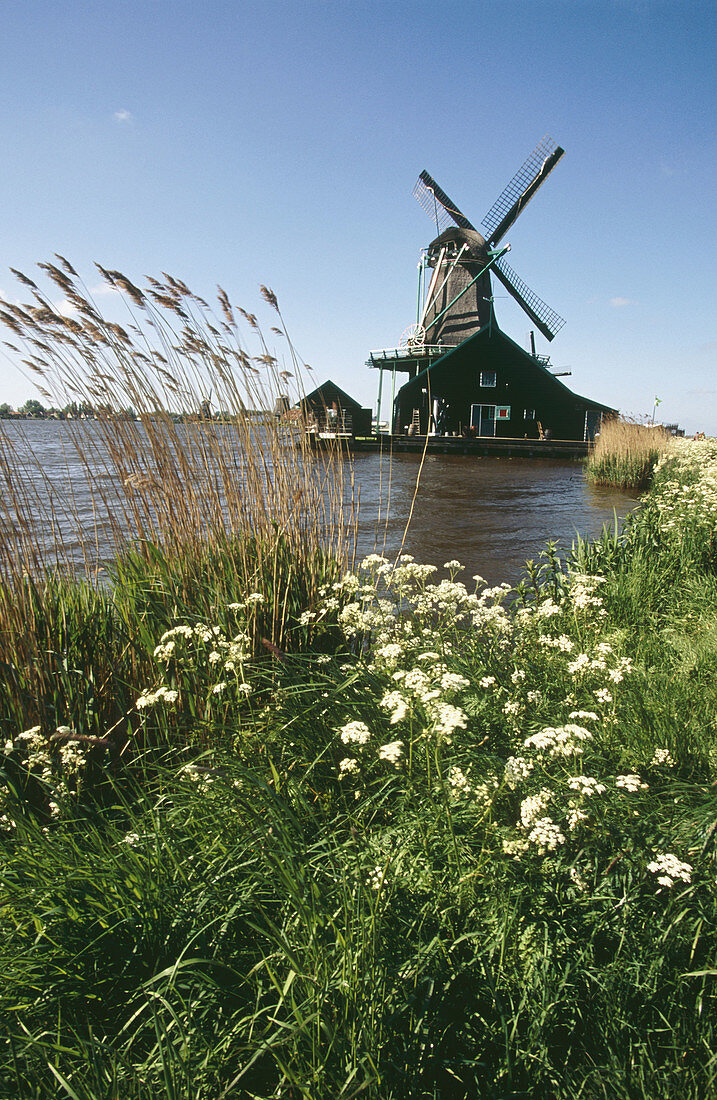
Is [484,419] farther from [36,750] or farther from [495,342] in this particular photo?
[36,750]

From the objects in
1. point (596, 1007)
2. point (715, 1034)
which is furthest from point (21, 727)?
point (715, 1034)

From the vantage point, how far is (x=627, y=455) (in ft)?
61.0

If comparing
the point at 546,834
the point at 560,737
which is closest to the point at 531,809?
the point at 546,834

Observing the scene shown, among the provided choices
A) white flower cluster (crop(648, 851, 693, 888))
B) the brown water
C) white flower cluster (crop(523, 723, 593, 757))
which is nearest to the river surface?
the brown water

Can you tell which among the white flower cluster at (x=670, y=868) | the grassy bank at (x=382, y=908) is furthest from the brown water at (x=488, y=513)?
the white flower cluster at (x=670, y=868)

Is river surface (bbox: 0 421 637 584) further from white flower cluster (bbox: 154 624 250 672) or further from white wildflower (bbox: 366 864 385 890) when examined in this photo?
white wildflower (bbox: 366 864 385 890)

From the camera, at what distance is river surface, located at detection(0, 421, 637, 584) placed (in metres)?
6.49

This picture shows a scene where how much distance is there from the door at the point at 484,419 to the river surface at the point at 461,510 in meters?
7.07

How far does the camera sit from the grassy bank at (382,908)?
1359 millimetres

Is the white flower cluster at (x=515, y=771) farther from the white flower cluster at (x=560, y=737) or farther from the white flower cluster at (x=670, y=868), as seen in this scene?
the white flower cluster at (x=670, y=868)

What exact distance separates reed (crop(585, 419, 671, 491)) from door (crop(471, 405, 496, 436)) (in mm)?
12248

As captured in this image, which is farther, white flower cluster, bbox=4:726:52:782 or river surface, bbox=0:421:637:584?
river surface, bbox=0:421:637:584

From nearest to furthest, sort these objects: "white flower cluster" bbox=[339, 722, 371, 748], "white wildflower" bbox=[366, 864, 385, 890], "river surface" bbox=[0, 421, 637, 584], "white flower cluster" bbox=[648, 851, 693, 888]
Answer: "white flower cluster" bbox=[648, 851, 693, 888] → "white wildflower" bbox=[366, 864, 385, 890] → "white flower cluster" bbox=[339, 722, 371, 748] → "river surface" bbox=[0, 421, 637, 584]

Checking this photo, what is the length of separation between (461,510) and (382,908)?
1337cm
